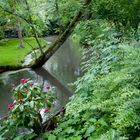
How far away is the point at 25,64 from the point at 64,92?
225 inches

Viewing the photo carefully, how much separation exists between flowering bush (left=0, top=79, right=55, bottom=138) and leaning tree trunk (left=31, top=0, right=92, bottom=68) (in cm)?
644

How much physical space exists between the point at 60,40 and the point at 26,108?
9.08 meters

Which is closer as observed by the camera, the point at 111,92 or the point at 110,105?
the point at 110,105

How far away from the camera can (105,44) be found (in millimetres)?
6516

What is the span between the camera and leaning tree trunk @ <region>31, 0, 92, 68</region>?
1192 cm

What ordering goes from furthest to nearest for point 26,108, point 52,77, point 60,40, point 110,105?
point 60,40
point 52,77
point 26,108
point 110,105

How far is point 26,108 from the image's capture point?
16.5 ft

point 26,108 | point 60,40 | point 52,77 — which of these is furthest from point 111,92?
point 60,40

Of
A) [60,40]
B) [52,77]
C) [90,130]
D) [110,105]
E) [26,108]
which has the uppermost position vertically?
[60,40]

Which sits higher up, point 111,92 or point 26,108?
point 111,92

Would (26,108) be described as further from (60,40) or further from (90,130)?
(60,40)

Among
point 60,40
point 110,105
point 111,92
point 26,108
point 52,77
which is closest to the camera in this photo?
point 110,105

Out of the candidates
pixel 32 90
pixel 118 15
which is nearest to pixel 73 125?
pixel 32 90

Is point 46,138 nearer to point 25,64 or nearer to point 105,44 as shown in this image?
point 105,44
